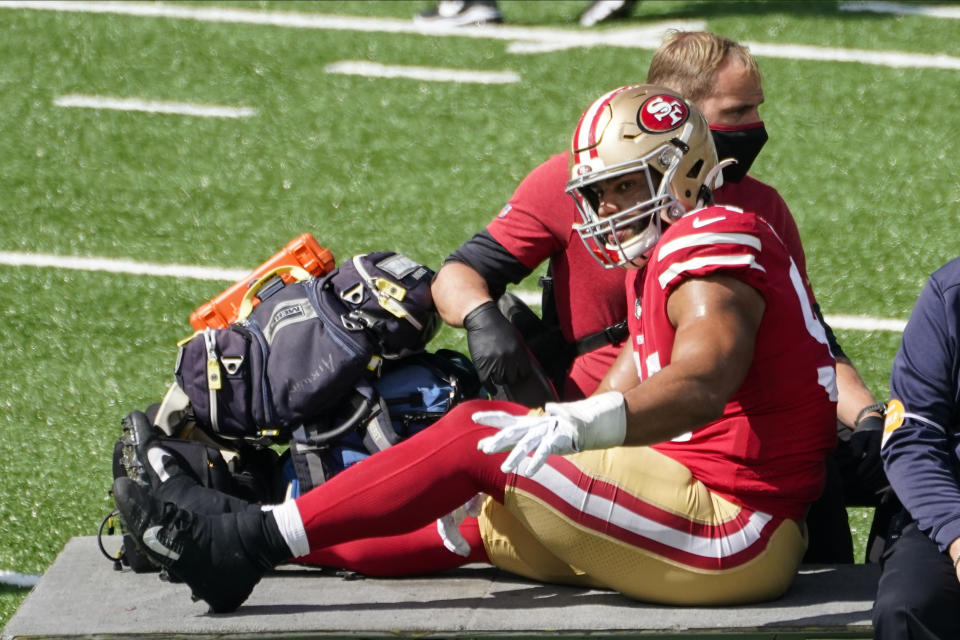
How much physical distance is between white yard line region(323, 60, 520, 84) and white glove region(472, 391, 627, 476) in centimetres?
535

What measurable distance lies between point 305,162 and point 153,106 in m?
1.05

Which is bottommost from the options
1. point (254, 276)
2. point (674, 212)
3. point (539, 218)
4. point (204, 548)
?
point (204, 548)

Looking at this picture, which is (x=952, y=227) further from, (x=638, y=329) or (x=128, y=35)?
(x=128, y=35)

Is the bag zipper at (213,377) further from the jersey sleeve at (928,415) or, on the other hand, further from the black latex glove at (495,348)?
the jersey sleeve at (928,415)

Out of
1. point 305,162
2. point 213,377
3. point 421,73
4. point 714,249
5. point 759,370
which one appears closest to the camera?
point 714,249

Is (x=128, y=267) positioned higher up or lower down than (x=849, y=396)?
lower down

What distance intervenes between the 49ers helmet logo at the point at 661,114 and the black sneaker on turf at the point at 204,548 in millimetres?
1254

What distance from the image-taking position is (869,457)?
3.66m

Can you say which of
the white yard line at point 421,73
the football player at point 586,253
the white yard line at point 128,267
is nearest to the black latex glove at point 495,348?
the football player at point 586,253

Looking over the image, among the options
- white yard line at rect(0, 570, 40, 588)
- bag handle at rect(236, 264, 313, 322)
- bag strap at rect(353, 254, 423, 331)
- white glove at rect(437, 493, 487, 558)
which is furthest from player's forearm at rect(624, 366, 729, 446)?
white yard line at rect(0, 570, 40, 588)

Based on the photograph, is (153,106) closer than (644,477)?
No

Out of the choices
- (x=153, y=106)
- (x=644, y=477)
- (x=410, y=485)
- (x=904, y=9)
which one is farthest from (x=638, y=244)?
(x=904, y=9)

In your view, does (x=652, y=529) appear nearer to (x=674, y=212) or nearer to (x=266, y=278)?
(x=674, y=212)

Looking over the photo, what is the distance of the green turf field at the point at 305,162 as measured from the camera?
5.53m
